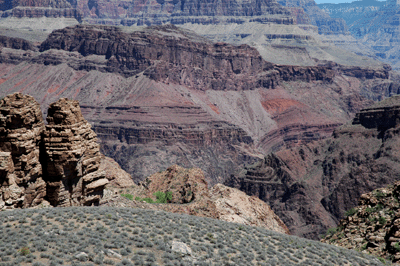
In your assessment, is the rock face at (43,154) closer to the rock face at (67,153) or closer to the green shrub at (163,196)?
the rock face at (67,153)

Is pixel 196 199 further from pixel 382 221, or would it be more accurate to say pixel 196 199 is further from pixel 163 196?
pixel 382 221

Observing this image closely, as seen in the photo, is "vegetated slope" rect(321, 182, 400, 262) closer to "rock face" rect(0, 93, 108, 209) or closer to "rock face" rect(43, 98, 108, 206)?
"rock face" rect(43, 98, 108, 206)

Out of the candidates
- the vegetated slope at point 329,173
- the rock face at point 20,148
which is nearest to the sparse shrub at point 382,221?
the rock face at point 20,148

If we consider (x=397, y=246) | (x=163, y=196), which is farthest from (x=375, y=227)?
(x=163, y=196)

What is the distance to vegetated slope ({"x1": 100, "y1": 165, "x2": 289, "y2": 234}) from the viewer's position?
59438 mm

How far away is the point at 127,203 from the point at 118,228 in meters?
19.5

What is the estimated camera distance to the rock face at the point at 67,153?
41.5m

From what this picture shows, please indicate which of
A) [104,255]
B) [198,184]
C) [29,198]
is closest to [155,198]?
[198,184]

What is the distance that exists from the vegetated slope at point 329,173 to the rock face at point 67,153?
3820 inches

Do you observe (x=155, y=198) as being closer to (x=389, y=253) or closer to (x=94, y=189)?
(x=94, y=189)

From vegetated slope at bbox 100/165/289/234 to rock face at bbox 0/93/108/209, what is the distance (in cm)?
1183

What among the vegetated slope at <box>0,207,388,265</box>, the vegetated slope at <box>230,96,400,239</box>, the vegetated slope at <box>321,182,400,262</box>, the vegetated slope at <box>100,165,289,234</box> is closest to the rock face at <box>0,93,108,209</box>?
the vegetated slope at <box>0,207,388,265</box>

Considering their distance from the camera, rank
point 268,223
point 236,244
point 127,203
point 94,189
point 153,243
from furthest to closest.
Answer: point 268,223, point 127,203, point 94,189, point 236,244, point 153,243

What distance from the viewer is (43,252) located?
2956 cm
